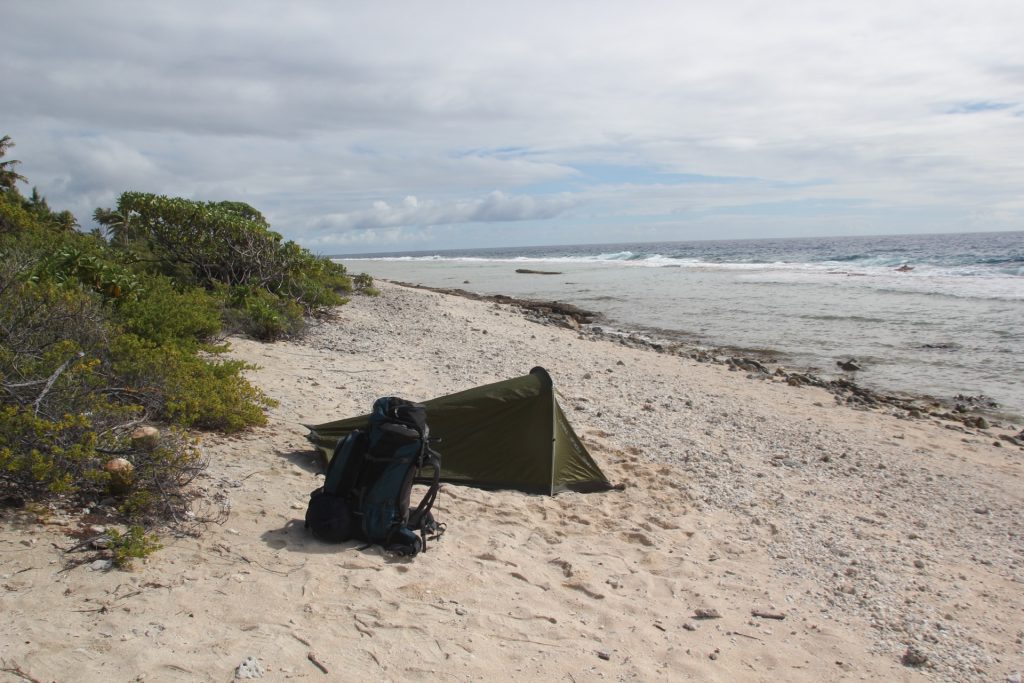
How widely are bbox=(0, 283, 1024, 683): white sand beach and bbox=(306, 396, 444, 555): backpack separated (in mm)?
137

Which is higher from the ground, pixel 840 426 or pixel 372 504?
pixel 372 504

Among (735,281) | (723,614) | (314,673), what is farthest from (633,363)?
(735,281)

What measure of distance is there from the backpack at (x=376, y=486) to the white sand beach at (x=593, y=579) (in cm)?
14

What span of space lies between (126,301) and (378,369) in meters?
3.41

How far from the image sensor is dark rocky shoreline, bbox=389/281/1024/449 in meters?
10.7

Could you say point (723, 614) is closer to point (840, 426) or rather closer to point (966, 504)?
point (966, 504)

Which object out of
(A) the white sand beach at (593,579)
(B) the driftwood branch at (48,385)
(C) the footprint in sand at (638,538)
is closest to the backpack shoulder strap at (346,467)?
(A) the white sand beach at (593,579)

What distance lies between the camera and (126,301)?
8602 mm

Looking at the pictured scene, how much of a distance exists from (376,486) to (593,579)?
1598 millimetres

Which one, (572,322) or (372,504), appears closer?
Answer: (372,504)

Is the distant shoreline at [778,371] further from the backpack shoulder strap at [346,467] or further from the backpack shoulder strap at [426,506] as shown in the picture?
the backpack shoulder strap at [346,467]

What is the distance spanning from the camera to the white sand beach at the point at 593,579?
3268 millimetres

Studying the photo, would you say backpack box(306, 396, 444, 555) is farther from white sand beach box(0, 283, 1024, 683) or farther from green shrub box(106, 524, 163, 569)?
green shrub box(106, 524, 163, 569)

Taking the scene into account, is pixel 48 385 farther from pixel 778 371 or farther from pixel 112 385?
pixel 778 371
